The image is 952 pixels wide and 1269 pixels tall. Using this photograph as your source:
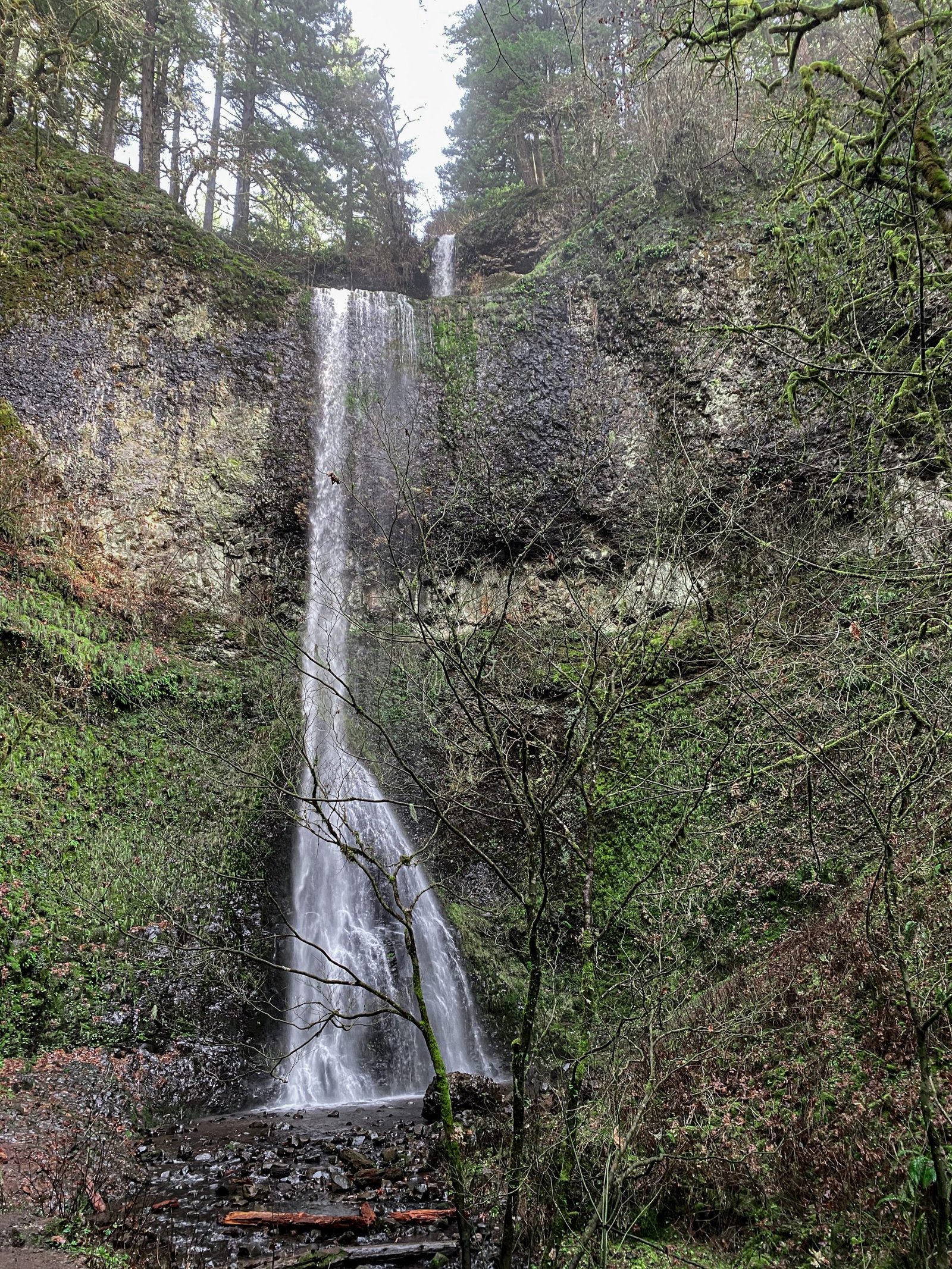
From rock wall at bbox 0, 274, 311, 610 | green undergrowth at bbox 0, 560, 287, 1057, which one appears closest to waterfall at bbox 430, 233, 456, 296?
rock wall at bbox 0, 274, 311, 610

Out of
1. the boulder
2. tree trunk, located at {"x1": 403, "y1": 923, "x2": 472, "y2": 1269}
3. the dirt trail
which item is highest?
tree trunk, located at {"x1": 403, "y1": 923, "x2": 472, "y2": 1269}

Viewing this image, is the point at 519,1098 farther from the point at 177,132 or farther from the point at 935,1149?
the point at 177,132

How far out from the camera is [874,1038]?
4.15 m

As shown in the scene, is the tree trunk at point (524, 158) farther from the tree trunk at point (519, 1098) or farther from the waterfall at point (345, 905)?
the tree trunk at point (519, 1098)

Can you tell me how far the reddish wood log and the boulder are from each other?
49.9 inches

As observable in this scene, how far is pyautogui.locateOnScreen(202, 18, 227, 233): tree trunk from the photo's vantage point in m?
16.9

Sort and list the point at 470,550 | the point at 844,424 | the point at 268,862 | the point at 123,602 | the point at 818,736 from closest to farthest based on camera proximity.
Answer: the point at 818,736, the point at 268,862, the point at 844,424, the point at 123,602, the point at 470,550

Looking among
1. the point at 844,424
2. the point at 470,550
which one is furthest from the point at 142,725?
the point at 844,424

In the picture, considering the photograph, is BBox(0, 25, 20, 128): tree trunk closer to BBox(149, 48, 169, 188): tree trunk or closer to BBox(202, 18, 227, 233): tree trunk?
BBox(149, 48, 169, 188): tree trunk

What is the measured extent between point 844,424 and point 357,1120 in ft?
34.6

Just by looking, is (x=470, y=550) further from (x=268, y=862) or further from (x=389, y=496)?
(x=268, y=862)

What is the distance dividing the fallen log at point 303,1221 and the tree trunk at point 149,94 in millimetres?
16692

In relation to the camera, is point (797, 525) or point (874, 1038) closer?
point (874, 1038)

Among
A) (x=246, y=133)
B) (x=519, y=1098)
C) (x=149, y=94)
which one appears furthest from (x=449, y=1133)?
(x=246, y=133)
